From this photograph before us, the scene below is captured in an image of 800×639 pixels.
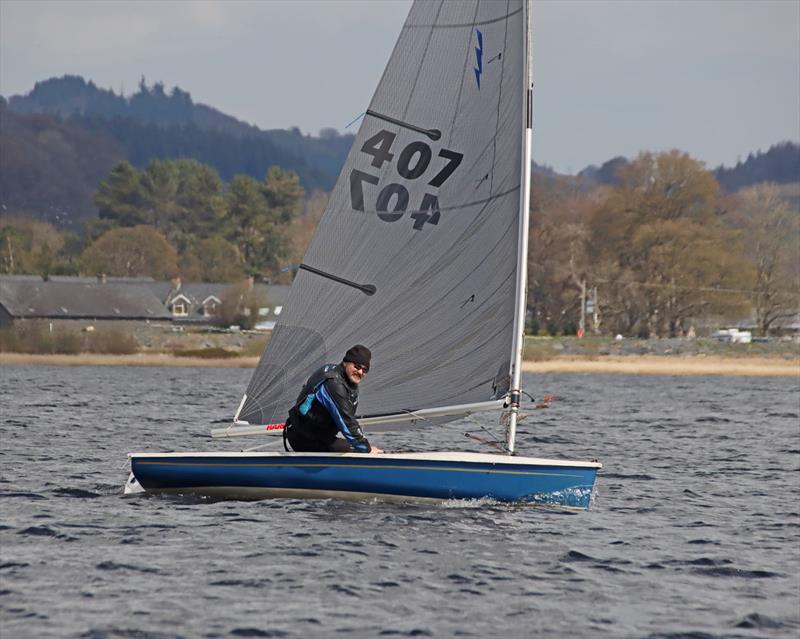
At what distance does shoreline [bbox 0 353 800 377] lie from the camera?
64.2 meters

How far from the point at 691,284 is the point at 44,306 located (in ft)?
150

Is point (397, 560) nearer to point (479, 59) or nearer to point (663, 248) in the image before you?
point (479, 59)

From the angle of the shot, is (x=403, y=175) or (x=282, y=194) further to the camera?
(x=282, y=194)

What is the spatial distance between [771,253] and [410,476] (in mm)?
85271

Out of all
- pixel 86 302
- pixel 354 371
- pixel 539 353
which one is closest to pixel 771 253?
pixel 539 353

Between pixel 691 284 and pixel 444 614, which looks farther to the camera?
pixel 691 284

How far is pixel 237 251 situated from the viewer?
13450 centimetres

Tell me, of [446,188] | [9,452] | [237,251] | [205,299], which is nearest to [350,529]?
[446,188]

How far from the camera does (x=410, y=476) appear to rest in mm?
13992

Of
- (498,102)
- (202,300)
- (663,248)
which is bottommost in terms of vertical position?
(202,300)

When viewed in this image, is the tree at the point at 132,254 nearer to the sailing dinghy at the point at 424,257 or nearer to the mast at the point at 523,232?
the sailing dinghy at the point at 424,257

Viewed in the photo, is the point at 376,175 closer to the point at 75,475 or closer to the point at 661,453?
the point at 75,475

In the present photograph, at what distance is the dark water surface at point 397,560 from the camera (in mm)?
9977

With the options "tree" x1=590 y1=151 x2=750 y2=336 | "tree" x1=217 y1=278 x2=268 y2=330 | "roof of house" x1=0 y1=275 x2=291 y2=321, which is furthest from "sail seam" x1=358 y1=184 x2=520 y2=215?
"tree" x1=217 y1=278 x2=268 y2=330
